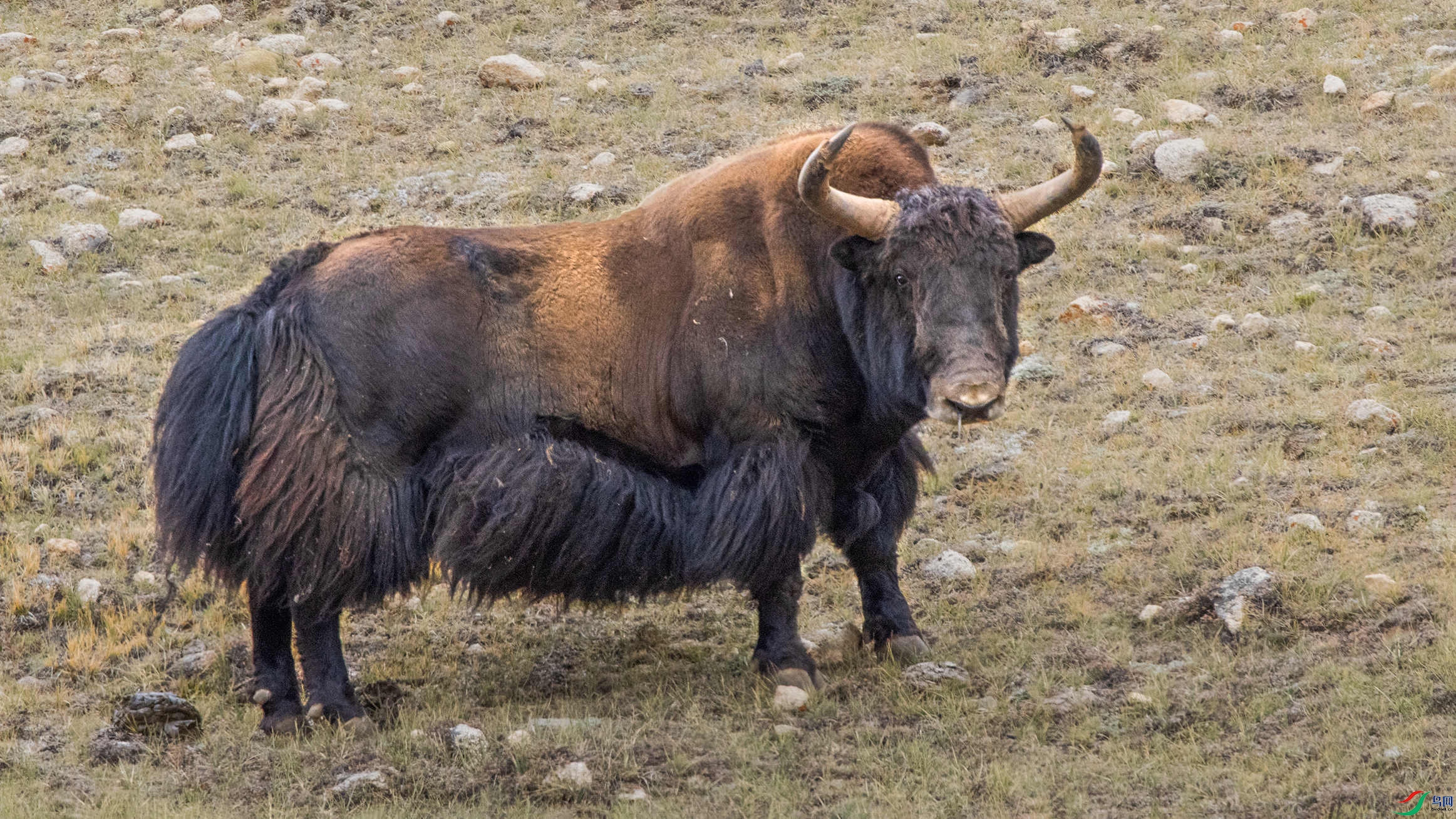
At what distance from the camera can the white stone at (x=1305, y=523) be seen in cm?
617

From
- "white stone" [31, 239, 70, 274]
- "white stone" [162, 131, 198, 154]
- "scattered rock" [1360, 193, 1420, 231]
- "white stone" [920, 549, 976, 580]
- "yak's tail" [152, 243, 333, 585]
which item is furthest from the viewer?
"white stone" [162, 131, 198, 154]

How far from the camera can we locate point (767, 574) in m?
5.54

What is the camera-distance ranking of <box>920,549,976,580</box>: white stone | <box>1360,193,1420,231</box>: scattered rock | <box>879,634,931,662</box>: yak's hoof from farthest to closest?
1. <box>1360,193,1420,231</box>: scattered rock
2. <box>920,549,976,580</box>: white stone
3. <box>879,634,931,662</box>: yak's hoof

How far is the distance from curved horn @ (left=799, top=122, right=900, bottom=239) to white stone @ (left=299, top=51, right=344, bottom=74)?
842cm

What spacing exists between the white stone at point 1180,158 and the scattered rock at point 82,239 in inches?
271

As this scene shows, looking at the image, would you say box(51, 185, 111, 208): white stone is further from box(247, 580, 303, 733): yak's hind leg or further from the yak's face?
the yak's face

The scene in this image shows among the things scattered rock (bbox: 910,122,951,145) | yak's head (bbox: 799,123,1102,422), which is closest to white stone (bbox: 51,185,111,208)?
scattered rock (bbox: 910,122,951,145)

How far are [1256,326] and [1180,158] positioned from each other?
6.69 feet

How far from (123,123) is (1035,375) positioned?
7452 millimetres

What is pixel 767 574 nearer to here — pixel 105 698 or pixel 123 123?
pixel 105 698

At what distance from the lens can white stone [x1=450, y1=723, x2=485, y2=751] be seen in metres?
4.95

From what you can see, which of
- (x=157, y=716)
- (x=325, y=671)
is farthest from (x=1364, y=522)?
(x=157, y=716)

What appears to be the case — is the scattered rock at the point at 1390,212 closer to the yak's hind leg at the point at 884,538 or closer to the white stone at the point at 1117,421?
the white stone at the point at 1117,421

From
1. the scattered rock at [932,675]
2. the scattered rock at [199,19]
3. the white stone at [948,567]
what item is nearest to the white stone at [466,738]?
the scattered rock at [932,675]
